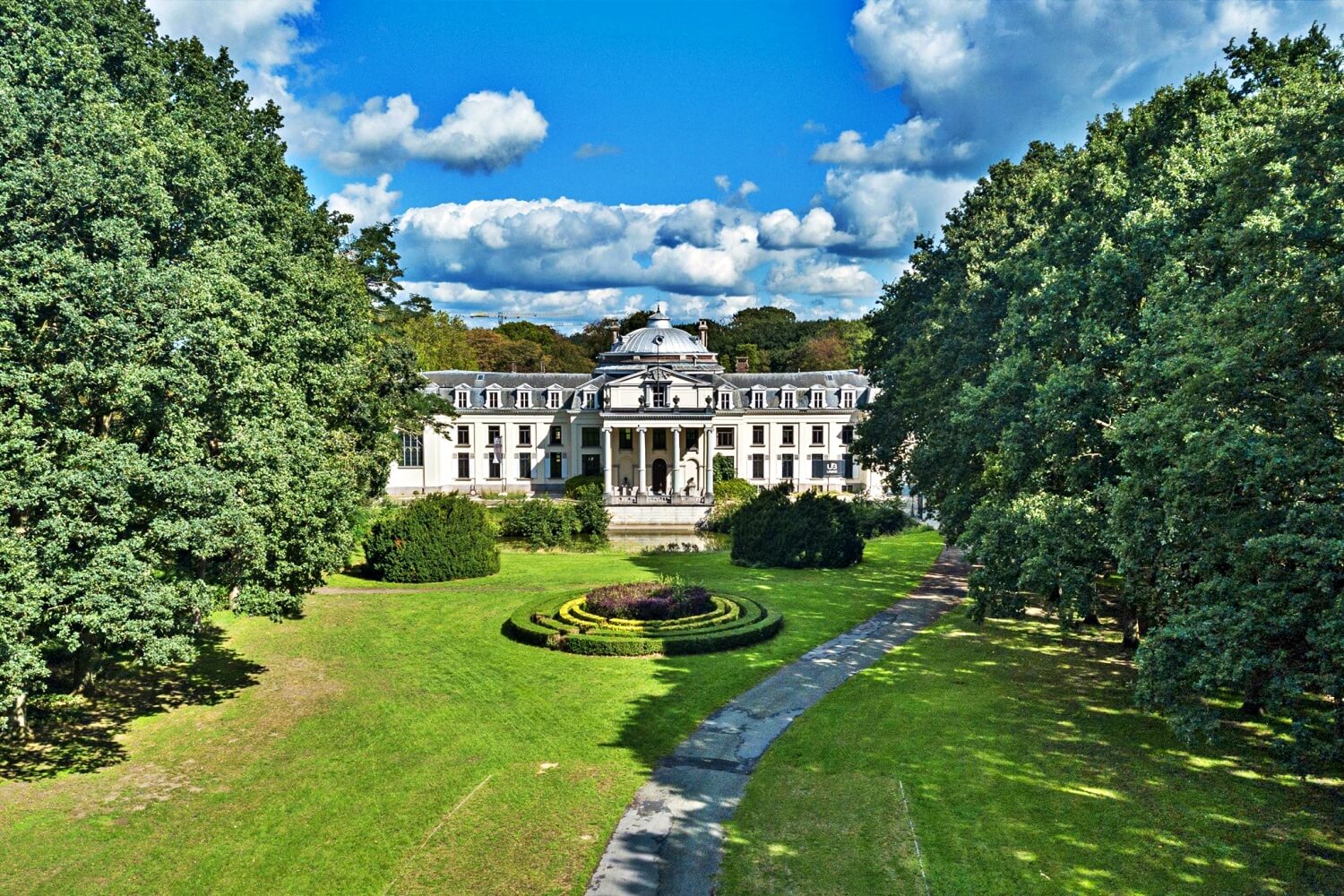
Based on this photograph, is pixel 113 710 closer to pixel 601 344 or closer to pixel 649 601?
pixel 649 601

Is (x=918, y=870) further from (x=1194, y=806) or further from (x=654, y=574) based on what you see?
(x=654, y=574)

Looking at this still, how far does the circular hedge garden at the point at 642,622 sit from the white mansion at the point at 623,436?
132 feet

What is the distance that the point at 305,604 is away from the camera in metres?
28.2

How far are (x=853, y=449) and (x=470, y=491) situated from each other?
1300 inches

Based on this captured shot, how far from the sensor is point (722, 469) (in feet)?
227

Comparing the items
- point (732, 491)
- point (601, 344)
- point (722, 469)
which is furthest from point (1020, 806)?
point (601, 344)

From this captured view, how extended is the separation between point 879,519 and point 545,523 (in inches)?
780

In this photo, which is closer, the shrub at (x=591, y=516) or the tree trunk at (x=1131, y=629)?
the tree trunk at (x=1131, y=629)

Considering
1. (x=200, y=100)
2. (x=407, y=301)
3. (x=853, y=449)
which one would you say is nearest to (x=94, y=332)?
(x=200, y=100)

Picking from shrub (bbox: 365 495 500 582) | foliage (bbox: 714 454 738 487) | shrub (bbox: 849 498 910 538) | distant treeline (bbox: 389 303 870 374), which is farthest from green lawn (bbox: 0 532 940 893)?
distant treeline (bbox: 389 303 870 374)

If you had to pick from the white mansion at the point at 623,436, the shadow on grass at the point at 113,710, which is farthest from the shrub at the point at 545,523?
the white mansion at the point at 623,436

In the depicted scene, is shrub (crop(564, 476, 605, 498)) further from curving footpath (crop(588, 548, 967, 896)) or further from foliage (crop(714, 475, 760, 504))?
curving footpath (crop(588, 548, 967, 896))

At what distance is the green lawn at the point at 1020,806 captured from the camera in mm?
11328

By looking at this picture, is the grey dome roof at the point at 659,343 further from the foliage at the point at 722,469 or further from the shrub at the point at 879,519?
the shrub at the point at 879,519
